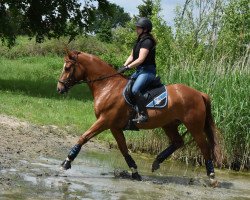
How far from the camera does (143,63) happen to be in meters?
9.70

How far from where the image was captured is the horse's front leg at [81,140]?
9.32m

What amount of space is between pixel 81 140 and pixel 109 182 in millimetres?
912

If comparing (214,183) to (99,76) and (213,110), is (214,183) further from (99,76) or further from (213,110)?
(99,76)

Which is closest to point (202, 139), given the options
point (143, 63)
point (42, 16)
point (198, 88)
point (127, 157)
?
point (127, 157)

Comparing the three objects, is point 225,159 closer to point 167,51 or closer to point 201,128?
point 201,128

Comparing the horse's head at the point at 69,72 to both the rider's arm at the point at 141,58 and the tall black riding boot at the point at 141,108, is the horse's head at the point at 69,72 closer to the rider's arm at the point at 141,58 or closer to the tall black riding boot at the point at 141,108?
the rider's arm at the point at 141,58

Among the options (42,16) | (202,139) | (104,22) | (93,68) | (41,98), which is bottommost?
(202,139)

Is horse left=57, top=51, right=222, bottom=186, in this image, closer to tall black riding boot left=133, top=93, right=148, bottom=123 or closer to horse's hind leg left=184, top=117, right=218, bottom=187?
horse's hind leg left=184, top=117, right=218, bottom=187

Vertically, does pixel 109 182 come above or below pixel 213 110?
below

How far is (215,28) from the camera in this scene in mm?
17844

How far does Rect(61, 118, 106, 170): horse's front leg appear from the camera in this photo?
9320 mm

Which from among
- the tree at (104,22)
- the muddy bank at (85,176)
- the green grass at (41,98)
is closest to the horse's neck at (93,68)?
the muddy bank at (85,176)

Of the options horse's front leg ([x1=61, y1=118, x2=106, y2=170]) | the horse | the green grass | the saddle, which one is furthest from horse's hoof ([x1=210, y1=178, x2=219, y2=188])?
the green grass

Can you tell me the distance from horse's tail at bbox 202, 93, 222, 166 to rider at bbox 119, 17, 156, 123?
127 centimetres
